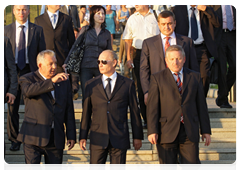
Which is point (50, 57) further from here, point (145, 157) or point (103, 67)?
point (145, 157)

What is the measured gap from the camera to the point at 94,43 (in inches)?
245

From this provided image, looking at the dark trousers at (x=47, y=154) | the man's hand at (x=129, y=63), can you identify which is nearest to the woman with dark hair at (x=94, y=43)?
the man's hand at (x=129, y=63)

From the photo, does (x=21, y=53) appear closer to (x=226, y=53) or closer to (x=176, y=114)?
(x=176, y=114)

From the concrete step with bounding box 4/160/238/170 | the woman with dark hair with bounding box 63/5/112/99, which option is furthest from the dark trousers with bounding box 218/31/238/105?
the woman with dark hair with bounding box 63/5/112/99

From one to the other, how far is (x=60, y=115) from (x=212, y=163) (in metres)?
2.43

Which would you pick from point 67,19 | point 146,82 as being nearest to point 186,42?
point 146,82

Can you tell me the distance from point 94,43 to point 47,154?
244 centimetres

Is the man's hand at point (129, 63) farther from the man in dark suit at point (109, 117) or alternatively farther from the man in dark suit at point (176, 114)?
the man in dark suit at point (176, 114)

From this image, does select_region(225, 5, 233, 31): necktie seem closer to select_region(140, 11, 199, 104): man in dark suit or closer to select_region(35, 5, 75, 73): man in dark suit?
select_region(140, 11, 199, 104): man in dark suit

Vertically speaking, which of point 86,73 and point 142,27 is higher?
point 142,27

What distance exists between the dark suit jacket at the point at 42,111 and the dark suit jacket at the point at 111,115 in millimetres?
267

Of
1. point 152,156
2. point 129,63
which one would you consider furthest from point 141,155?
point 129,63

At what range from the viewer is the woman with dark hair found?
6.12 m
